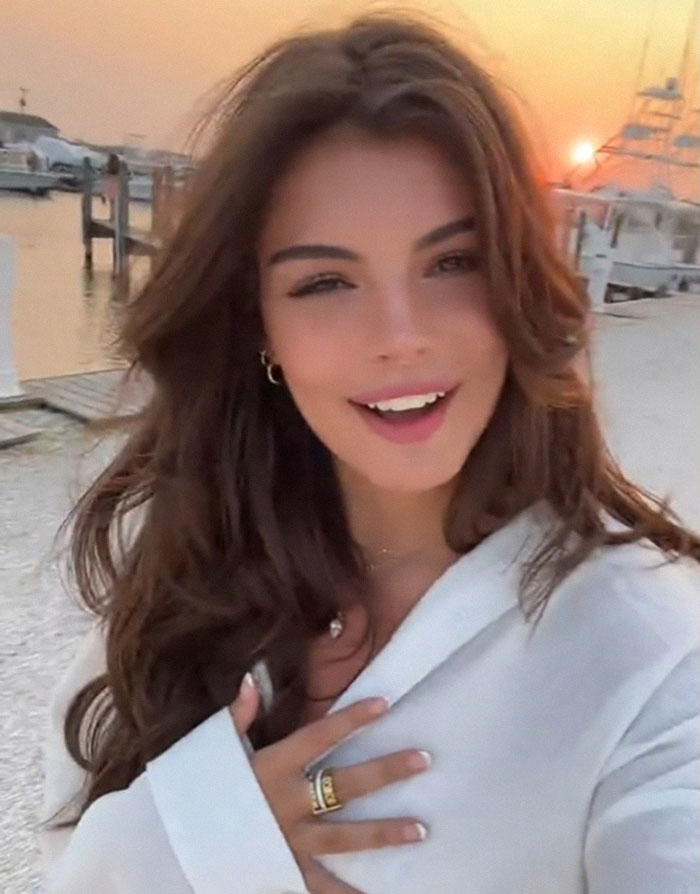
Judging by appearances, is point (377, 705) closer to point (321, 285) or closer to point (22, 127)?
point (321, 285)

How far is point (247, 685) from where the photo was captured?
0.74m

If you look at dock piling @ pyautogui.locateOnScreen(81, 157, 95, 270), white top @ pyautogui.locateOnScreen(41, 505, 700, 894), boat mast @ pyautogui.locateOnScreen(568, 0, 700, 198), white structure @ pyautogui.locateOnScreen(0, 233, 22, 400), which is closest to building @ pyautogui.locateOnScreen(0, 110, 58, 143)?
white structure @ pyautogui.locateOnScreen(0, 233, 22, 400)

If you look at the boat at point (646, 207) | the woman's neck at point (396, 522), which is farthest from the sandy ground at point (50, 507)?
the boat at point (646, 207)

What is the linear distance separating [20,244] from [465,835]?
6.01 m

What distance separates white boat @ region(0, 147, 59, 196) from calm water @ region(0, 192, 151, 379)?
75 mm

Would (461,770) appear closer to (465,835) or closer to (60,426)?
(465,835)

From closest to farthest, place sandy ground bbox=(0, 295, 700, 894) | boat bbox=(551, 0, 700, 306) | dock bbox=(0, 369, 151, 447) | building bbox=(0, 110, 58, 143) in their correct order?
sandy ground bbox=(0, 295, 700, 894), dock bbox=(0, 369, 151, 447), building bbox=(0, 110, 58, 143), boat bbox=(551, 0, 700, 306)

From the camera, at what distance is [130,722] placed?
85 centimetres

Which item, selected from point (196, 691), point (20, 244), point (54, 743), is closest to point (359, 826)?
point (196, 691)

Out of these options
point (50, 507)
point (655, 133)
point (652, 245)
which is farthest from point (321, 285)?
point (652, 245)

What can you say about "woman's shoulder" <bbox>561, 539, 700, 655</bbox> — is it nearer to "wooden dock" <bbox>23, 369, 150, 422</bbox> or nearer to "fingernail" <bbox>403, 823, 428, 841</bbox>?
"fingernail" <bbox>403, 823, 428, 841</bbox>

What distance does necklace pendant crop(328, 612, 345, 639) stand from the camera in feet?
2.63

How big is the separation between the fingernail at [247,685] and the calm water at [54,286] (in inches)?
124

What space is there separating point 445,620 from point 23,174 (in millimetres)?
5071
